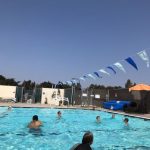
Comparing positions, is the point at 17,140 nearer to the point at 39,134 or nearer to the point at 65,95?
the point at 39,134

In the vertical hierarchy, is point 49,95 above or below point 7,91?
below

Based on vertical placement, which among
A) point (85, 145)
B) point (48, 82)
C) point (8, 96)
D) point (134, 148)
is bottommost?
point (134, 148)

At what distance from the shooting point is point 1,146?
9734 millimetres

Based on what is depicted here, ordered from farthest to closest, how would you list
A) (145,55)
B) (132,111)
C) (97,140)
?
(132,111)
(145,55)
(97,140)

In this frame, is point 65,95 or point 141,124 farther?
point 65,95

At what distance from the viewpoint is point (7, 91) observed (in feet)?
114

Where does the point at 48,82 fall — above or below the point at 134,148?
above

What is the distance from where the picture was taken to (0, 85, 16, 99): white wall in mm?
34594

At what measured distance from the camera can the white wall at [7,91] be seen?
34594 millimetres

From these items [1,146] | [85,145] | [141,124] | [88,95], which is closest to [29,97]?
[88,95]

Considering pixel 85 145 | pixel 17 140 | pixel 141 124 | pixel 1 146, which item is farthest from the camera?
pixel 141 124

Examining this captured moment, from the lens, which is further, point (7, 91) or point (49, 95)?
point (49, 95)

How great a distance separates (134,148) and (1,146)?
4.40m

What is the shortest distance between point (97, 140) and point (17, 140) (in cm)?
313
